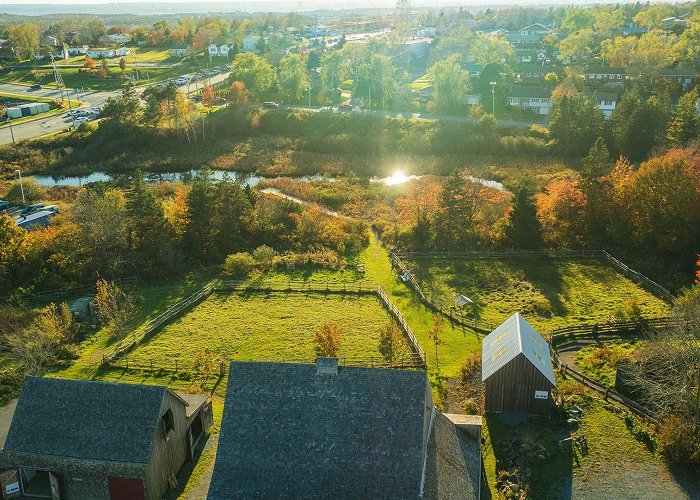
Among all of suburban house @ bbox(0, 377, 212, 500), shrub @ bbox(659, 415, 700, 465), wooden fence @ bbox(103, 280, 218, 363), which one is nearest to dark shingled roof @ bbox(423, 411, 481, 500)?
shrub @ bbox(659, 415, 700, 465)

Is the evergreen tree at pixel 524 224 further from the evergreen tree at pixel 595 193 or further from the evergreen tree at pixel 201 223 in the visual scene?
the evergreen tree at pixel 201 223

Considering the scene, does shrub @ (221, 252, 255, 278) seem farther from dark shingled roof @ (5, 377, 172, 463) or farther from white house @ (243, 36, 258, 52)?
white house @ (243, 36, 258, 52)

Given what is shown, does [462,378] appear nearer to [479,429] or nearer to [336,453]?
[479,429]

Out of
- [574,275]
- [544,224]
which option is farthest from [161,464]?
[544,224]

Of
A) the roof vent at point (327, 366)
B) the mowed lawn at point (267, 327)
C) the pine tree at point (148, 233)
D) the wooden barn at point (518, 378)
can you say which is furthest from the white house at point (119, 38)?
the roof vent at point (327, 366)

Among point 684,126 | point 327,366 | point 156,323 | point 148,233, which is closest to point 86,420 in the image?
point 327,366

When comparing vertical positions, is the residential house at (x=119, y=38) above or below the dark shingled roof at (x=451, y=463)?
above
